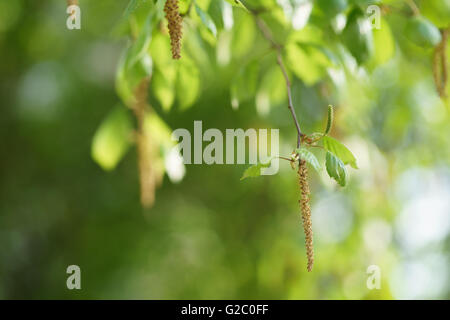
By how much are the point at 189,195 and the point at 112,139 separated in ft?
3.70

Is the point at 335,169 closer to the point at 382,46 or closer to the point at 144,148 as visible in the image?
the point at 382,46

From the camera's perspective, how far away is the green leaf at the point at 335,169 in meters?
0.69

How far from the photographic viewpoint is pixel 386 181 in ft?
6.11

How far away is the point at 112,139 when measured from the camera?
4.34 feet

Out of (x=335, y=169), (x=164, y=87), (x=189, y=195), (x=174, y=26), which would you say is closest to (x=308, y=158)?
(x=335, y=169)

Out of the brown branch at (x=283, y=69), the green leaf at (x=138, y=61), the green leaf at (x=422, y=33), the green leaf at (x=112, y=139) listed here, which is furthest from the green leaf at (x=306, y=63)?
the green leaf at (x=112, y=139)

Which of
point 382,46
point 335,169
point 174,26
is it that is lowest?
point 335,169

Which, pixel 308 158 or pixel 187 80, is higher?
pixel 187 80

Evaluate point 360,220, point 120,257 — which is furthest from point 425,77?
point 120,257

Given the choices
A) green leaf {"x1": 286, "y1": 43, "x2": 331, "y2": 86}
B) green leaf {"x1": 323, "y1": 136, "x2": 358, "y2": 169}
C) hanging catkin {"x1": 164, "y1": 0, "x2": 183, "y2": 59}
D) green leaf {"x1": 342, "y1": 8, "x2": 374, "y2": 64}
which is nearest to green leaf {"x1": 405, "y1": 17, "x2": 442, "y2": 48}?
green leaf {"x1": 342, "y1": 8, "x2": 374, "y2": 64}

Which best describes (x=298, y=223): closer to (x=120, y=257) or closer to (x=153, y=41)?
(x=120, y=257)

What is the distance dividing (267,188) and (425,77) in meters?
0.78

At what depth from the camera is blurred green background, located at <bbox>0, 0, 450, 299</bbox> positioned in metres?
1.84

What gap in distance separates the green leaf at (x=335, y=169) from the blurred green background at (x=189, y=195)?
0.92m
